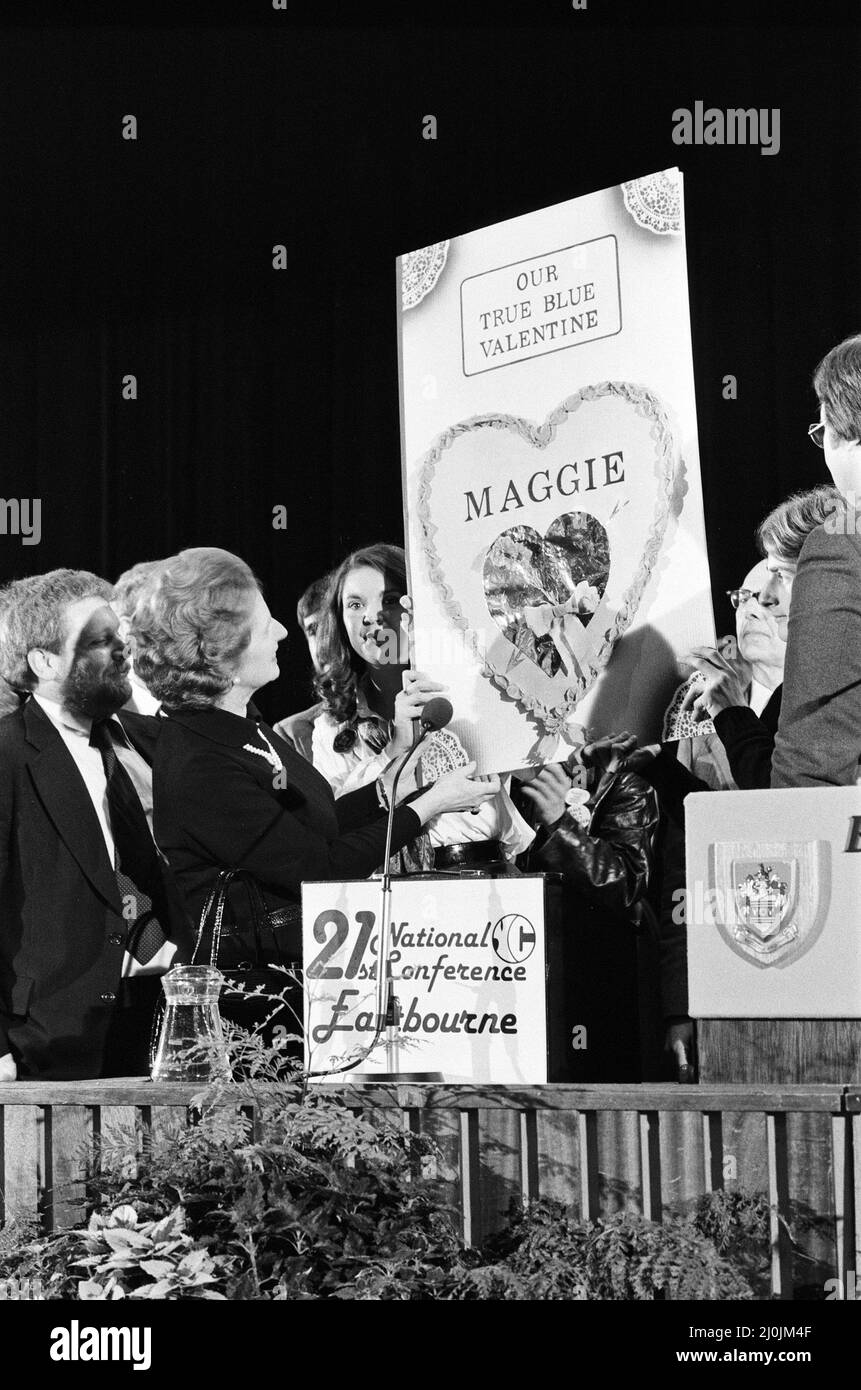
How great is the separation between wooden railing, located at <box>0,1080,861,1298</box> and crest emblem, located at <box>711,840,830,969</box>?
18 cm

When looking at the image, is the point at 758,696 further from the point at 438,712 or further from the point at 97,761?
the point at 97,761

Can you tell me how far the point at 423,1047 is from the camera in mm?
2703

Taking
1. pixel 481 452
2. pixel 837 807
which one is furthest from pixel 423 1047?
pixel 481 452

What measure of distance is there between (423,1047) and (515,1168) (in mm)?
355

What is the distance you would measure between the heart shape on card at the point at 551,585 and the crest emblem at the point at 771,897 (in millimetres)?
1166

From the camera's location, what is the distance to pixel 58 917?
4.05 metres

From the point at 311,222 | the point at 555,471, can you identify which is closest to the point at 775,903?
the point at 555,471

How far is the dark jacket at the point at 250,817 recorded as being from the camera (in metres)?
3.71

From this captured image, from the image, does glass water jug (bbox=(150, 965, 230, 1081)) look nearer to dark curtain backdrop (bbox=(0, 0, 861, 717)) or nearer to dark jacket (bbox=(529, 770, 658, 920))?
dark jacket (bbox=(529, 770, 658, 920))

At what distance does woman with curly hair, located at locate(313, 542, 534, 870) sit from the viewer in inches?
161

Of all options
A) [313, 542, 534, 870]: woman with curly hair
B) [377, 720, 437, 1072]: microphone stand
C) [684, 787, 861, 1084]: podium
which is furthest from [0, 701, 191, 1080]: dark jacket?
[684, 787, 861, 1084]: podium

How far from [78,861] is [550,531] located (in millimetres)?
1421

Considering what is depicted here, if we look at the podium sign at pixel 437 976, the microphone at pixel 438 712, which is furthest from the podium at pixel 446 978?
the microphone at pixel 438 712

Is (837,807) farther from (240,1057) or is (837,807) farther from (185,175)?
(185,175)
